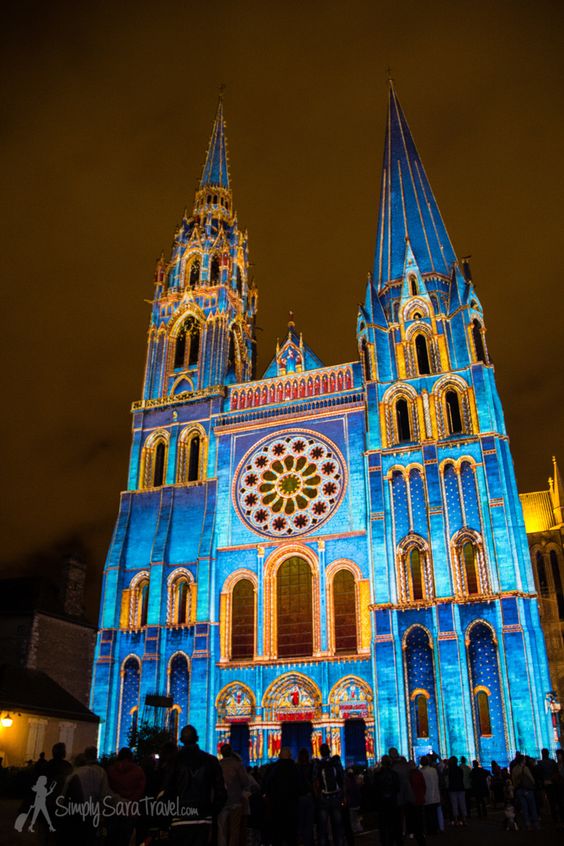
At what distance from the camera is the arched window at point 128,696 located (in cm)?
3188

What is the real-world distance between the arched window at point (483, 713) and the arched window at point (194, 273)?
2867 cm

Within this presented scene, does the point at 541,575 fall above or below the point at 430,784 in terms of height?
above

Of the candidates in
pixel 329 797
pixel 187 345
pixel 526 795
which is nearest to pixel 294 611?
pixel 187 345

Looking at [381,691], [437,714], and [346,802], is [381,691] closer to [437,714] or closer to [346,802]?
[437,714]

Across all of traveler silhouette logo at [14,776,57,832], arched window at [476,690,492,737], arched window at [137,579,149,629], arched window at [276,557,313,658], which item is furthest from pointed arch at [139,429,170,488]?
traveler silhouette logo at [14,776,57,832]

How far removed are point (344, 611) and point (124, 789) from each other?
2394 centimetres

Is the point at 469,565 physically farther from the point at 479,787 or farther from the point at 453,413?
the point at 479,787

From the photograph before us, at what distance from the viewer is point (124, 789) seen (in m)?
8.30

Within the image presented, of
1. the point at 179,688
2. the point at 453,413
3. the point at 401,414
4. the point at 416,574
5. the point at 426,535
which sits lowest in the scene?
the point at 179,688

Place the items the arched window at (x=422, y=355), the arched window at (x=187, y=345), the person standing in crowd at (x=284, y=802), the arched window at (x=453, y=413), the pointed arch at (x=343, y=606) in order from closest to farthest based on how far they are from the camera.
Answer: the person standing in crowd at (x=284, y=802)
the pointed arch at (x=343, y=606)
the arched window at (x=453, y=413)
the arched window at (x=422, y=355)
the arched window at (x=187, y=345)

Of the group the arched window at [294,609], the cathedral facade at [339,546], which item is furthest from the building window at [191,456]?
the arched window at [294,609]

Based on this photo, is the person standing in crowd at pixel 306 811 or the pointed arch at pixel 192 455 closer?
the person standing in crowd at pixel 306 811

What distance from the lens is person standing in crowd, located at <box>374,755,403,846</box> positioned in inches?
443

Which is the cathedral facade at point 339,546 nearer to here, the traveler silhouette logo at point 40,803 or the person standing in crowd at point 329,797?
the person standing in crowd at point 329,797
